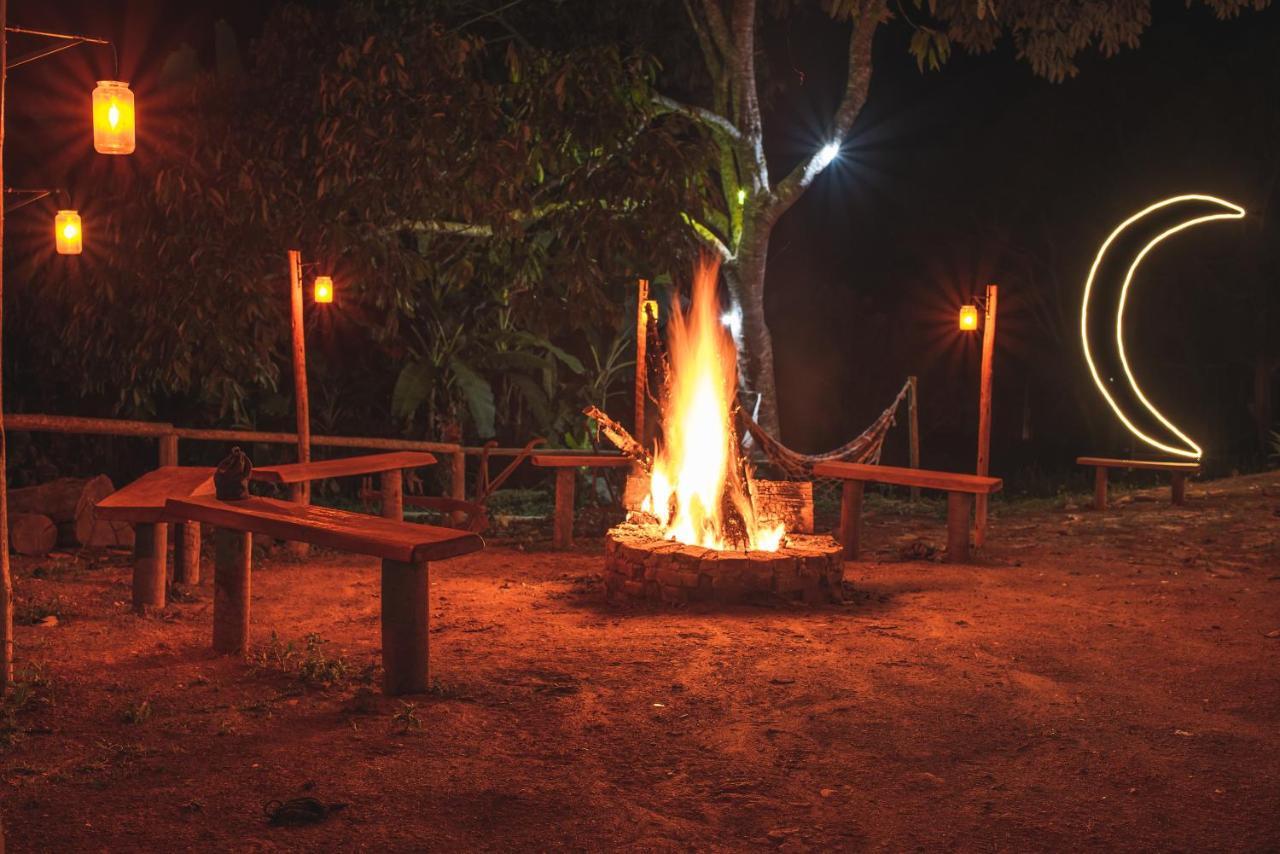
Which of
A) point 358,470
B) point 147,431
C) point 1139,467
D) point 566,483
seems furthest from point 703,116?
point 147,431

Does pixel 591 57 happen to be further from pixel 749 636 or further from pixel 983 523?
pixel 749 636

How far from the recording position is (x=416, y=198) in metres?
9.45

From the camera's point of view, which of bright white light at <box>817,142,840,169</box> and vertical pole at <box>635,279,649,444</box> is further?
bright white light at <box>817,142,840,169</box>

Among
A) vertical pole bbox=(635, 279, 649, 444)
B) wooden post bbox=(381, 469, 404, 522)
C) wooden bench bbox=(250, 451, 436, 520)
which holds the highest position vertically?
vertical pole bbox=(635, 279, 649, 444)

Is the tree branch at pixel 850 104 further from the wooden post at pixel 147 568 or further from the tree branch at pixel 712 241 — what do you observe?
the wooden post at pixel 147 568

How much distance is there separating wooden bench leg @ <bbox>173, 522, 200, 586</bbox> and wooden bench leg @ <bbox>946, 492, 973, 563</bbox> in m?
4.75

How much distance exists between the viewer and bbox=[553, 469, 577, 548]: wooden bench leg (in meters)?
8.51

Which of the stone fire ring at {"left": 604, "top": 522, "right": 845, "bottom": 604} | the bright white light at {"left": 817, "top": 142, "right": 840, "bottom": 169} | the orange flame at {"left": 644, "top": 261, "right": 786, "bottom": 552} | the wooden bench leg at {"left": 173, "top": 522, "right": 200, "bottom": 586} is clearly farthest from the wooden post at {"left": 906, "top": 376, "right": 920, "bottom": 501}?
the wooden bench leg at {"left": 173, "top": 522, "right": 200, "bottom": 586}

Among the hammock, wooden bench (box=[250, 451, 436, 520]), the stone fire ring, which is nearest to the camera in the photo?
the stone fire ring

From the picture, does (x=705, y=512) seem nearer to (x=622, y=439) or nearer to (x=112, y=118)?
(x=622, y=439)

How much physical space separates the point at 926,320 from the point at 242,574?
56.6 ft

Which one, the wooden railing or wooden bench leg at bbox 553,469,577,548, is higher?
the wooden railing

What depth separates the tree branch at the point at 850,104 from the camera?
11586mm

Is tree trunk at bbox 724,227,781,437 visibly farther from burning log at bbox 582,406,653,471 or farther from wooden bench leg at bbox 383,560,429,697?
wooden bench leg at bbox 383,560,429,697
